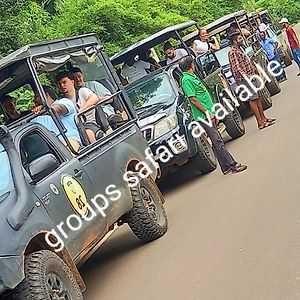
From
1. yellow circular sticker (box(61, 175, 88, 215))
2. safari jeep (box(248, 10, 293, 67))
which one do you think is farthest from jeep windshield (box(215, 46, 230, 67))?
yellow circular sticker (box(61, 175, 88, 215))

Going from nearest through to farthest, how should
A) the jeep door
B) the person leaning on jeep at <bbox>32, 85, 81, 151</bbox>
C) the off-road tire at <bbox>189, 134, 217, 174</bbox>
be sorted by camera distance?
the jeep door < the person leaning on jeep at <bbox>32, 85, 81, 151</bbox> < the off-road tire at <bbox>189, 134, 217, 174</bbox>

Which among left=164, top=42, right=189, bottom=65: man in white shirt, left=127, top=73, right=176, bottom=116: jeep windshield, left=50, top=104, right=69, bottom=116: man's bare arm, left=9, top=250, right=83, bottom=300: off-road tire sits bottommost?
left=9, top=250, right=83, bottom=300: off-road tire

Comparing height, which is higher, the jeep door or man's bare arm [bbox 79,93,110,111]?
man's bare arm [bbox 79,93,110,111]

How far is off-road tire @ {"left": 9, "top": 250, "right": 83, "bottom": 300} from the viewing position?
5.38 meters

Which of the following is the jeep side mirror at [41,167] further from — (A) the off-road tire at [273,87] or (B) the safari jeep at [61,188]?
(A) the off-road tire at [273,87]

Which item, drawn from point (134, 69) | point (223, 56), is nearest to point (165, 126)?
point (134, 69)

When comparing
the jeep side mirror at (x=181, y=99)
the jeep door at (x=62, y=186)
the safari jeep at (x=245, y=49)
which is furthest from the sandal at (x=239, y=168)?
the safari jeep at (x=245, y=49)

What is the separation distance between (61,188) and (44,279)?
1.21 m

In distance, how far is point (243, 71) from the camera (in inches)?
524

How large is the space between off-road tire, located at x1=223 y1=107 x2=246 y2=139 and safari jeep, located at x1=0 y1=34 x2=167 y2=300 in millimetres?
4066

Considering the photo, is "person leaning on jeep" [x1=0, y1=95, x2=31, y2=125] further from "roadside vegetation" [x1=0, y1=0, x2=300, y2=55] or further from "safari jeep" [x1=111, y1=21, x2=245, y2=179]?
"roadside vegetation" [x1=0, y1=0, x2=300, y2=55]

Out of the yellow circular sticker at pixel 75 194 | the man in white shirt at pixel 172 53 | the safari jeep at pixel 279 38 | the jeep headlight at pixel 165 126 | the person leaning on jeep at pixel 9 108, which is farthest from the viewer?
the safari jeep at pixel 279 38

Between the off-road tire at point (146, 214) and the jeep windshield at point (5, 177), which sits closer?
the jeep windshield at point (5, 177)

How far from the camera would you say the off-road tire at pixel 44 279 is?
17.6 feet
